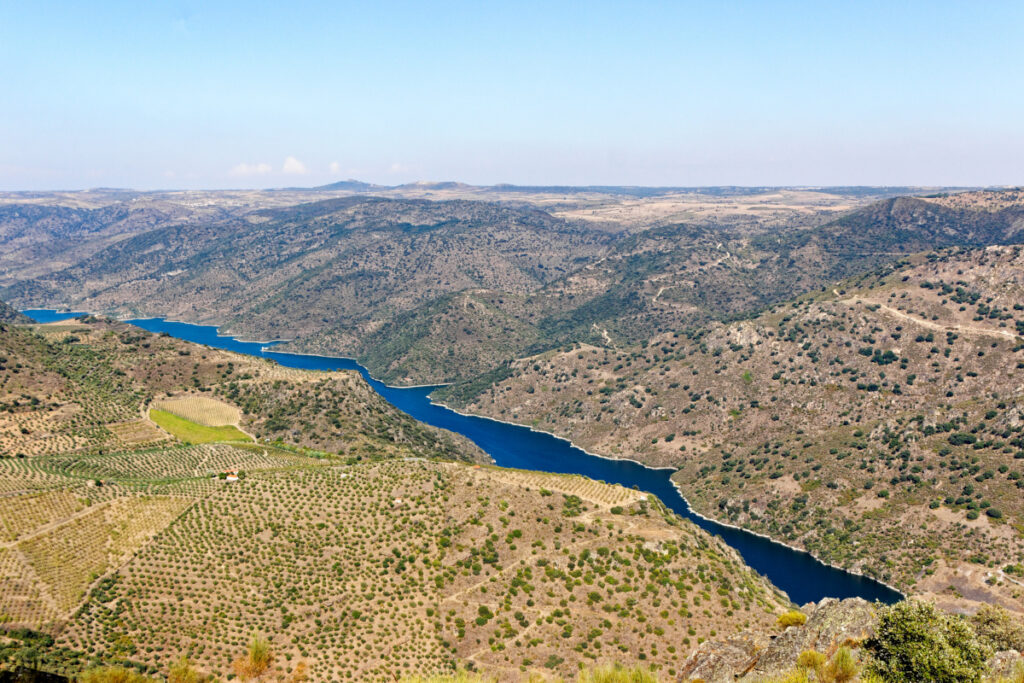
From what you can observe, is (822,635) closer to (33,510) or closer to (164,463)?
(33,510)

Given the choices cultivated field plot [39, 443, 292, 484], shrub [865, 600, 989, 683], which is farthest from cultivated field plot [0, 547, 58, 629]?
shrub [865, 600, 989, 683]

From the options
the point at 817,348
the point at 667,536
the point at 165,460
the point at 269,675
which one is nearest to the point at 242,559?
the point at 269,675

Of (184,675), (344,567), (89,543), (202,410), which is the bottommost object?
(202,410)

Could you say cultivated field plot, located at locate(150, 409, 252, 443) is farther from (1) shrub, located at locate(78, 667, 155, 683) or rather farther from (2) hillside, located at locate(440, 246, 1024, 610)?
(2) hillside, located at locate(440, 246, 1024, 610)

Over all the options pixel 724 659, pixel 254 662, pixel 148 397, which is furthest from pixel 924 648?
pixel 148 397

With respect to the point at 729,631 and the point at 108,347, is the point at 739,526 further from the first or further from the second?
the point at 108,347

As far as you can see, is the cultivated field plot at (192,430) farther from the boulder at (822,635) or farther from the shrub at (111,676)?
the boulder at (822,635)
